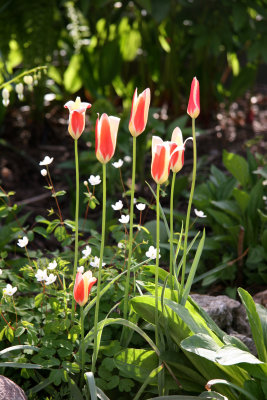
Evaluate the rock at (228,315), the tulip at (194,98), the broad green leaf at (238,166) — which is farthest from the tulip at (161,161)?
the broad green leaf at (238,166)

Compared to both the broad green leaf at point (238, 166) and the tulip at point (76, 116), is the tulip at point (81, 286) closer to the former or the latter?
the tulip at point (76, 116)

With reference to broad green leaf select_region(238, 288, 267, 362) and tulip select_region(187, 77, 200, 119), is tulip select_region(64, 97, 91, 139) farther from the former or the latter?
broad green leaf select_region(238, 288, 267, 362)

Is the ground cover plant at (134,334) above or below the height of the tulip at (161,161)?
below

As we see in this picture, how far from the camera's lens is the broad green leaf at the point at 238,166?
2393 mm

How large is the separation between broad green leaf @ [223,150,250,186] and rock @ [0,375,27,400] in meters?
1.38

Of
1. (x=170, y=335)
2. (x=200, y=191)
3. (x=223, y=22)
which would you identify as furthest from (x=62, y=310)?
Answer: (x=223, y=22)

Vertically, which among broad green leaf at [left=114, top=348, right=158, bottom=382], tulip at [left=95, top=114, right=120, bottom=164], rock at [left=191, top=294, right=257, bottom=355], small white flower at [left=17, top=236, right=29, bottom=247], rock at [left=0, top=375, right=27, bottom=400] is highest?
tulip at [left=95, top=114, right=120, bottom=164]

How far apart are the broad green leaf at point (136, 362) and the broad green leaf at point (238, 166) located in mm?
1155

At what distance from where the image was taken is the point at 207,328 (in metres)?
1.37

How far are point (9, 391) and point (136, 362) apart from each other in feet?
1.04

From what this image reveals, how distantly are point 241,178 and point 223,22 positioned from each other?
1190 millimetres

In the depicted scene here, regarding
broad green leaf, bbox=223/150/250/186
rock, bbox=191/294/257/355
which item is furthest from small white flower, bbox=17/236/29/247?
broad green leaf, bbox=223/150/250/186

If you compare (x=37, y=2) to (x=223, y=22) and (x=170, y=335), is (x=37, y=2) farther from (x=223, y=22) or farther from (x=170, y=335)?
(x=170, y=335)

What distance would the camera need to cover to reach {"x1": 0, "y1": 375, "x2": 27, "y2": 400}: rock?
1287 mm
